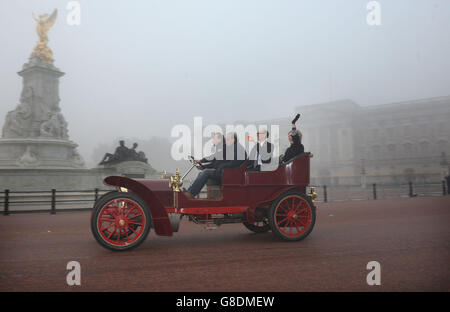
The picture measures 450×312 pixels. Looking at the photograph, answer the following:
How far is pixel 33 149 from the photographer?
19.1 m

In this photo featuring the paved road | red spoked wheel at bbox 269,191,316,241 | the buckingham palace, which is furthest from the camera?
the buckingham palace

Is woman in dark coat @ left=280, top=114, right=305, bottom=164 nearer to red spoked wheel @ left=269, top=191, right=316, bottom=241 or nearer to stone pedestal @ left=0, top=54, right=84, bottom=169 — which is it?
red spoked wheel @ left=269, top=191, right=316, bottom=241

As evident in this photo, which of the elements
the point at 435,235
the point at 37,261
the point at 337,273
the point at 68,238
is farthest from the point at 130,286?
the point at 435,235

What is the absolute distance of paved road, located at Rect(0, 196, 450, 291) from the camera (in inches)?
109

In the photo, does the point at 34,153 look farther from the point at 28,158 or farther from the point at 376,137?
the point at 376,137

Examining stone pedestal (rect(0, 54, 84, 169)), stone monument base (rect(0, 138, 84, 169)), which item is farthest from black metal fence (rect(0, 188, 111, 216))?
stone pedestal (rect(0, 54, 84, 169))

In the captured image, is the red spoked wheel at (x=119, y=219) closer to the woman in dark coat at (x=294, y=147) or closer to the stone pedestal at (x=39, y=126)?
the woman in dark coat at (x=294, y=147)

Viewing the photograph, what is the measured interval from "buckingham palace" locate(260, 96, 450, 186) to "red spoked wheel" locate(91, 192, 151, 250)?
49226mm

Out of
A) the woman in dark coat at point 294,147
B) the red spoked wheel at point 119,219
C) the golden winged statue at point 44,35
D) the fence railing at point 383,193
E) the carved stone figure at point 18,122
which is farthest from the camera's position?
the golden winged statue at point 44,35

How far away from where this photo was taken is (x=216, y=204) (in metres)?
4.75

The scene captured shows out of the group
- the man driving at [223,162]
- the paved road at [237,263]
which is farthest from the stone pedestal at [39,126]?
the man driving at [223,162]

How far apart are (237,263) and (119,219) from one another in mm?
1706

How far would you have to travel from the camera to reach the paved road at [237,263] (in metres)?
2.78

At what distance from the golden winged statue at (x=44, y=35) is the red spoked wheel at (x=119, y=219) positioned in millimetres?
21237
